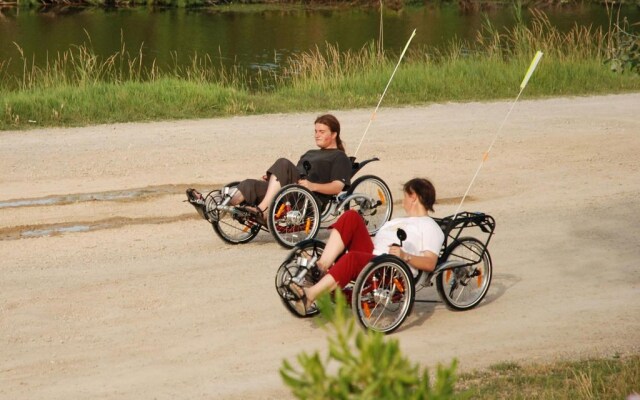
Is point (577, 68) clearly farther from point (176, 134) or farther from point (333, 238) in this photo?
point (333, 238)

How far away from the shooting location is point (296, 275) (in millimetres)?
7668

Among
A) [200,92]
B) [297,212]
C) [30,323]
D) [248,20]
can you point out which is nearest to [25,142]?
[200,92]

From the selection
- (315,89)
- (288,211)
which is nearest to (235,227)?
(288,211)

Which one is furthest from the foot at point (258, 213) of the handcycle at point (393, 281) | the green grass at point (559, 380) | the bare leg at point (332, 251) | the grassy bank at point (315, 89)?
the grassy bank at point (315, 89)

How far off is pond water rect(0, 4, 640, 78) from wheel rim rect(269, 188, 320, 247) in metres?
15.7

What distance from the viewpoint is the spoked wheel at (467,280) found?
26.7 feet

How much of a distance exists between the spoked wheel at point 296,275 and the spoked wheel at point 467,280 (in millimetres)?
921

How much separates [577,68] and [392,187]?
8476 mm

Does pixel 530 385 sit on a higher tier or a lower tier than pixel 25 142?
higher

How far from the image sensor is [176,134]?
48.1 ft

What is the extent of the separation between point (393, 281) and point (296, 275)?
2.09ft

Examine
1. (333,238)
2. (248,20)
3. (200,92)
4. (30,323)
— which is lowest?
(248,20)

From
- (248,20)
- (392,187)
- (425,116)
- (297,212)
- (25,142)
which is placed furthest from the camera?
(248,20)

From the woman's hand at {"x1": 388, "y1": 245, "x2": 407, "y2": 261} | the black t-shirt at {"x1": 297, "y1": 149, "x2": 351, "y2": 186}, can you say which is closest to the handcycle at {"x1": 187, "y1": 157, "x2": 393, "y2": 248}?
the black t-shirt at {"x1": 297, "y1": 149, "x2": 351, "y2": 186}
